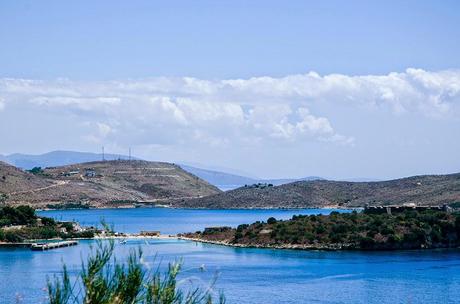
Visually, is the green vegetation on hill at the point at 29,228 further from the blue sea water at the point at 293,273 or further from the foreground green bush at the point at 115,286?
the foreground green bush at the point at 115,286

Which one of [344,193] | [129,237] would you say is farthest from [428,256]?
[344,193]

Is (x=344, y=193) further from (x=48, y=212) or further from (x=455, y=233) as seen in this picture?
(x=455, y=233)

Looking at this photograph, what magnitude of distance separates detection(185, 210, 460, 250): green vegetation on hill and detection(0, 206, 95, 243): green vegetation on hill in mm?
16161

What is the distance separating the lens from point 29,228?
8644 cm

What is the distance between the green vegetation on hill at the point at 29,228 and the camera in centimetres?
8281

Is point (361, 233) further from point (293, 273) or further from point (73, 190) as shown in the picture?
point (73, 190)

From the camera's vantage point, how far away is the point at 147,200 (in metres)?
187

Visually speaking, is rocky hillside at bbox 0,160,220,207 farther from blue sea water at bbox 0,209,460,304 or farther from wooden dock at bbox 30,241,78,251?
blue sea water at bbox 0,209,460,304

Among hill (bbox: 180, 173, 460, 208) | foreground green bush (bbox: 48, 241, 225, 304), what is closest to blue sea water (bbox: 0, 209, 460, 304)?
foreground green bush (bbox: 48, 241, 225, 304)

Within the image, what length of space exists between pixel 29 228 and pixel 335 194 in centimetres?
10004

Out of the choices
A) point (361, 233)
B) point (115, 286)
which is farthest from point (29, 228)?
point (115, 286)

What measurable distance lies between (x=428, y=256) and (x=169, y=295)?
5544 centimetres

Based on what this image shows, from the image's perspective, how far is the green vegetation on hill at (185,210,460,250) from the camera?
74250mm

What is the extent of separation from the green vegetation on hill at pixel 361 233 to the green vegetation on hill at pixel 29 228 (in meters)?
16.2
